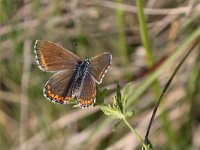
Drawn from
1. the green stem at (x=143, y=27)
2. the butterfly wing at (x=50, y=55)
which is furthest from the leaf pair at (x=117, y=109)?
the green stem at (x=143, y=27)

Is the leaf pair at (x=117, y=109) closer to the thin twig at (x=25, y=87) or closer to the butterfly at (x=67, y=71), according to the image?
the butterfly at (x=67, y=71)

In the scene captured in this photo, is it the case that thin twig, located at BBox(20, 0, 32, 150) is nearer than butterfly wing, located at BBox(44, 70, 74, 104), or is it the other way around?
butterfly wing, located at BBox(44, 70, 74, 104)

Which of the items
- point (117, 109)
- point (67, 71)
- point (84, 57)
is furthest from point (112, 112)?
point (84, 57)

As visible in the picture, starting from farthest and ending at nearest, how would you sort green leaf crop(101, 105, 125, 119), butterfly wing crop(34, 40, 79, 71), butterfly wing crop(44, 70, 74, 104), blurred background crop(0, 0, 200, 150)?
blurred background crop(0, 0, 200, 150) < butterfly wing crop(34, 40, 79, 71) < butterfly wing crop(44, 70, 74, 104) < green leaf crop(101, 105, 125, 119)

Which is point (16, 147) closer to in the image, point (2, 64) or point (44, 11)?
point (2, 64)

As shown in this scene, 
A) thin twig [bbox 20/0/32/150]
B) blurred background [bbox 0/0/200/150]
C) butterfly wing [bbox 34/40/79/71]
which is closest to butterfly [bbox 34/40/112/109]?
butterfly wing [bbox 34/40/79/71]

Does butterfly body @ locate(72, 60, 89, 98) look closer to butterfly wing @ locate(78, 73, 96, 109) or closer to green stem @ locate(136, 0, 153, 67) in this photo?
butterfly wing @ locate(78, 73, 96, 109)
